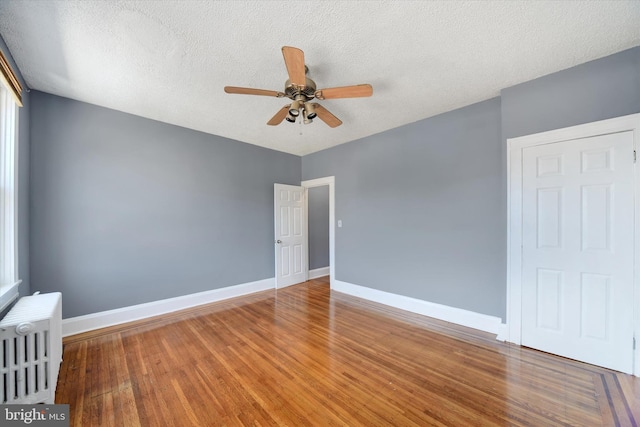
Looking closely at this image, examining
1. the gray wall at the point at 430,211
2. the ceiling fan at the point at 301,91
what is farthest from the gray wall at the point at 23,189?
the gray wall at the point at 430,211

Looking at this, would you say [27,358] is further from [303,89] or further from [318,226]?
[318,226]

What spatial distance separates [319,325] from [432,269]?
165 cm

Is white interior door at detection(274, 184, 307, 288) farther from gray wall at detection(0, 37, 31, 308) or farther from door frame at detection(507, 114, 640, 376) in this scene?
door frame at detection(507, 114, 640, 376)

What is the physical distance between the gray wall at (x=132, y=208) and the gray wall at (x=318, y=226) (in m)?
1.44

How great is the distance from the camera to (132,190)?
312cm

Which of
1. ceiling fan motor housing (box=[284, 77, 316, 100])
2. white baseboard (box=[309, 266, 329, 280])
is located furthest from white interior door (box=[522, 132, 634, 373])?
white baseboard (box=[309, 266, 329, 280])

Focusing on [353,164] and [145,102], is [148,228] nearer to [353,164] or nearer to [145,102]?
[145,102]

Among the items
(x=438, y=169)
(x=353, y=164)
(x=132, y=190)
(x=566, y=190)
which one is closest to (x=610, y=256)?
(x=566, y=190)

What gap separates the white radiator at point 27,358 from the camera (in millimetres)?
1562

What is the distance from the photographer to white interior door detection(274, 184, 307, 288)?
15.0 ft

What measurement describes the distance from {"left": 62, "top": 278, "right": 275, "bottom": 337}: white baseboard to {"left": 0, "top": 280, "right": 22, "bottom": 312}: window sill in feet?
3.08

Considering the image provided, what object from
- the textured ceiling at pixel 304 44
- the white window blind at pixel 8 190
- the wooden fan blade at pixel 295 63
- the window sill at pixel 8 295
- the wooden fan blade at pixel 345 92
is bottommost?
the window sill at pixel 8 295

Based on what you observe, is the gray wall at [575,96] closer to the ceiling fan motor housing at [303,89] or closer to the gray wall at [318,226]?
the ceiling fan motor housing at [303,89]

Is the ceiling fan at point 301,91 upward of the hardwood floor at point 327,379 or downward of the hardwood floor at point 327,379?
upward
